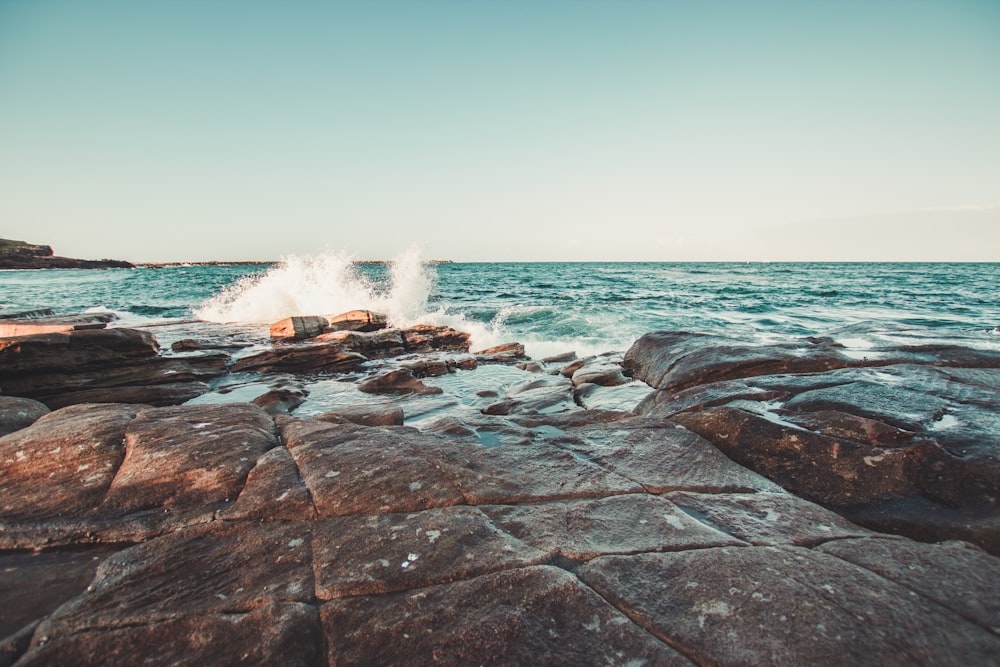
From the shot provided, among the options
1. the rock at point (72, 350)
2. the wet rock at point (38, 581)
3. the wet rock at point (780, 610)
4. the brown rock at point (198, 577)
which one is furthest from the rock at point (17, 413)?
the wet rock at point (780, 610)

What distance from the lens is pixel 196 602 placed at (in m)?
2.17

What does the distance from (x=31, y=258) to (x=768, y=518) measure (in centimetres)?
12328

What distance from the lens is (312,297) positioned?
2078cm

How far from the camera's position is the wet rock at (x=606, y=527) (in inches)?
102

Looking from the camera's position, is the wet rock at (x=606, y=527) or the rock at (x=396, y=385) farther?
the rock at (x=396, y=385)

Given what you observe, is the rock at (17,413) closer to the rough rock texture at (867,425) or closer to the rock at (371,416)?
the rock at (371,416)

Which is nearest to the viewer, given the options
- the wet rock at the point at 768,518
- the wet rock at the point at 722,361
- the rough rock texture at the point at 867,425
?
the wet rock at the point at 768,518

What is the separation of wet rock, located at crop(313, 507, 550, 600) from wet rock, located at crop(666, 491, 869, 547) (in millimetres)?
1343

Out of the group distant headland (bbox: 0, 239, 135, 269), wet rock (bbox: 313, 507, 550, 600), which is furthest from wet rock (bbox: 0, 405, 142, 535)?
distant headland (bbox: 0, 239, 135, 269)

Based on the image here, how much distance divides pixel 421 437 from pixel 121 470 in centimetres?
243

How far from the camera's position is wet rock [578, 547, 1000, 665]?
180cm

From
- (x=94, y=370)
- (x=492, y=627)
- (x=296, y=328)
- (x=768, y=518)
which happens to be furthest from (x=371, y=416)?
(x=296, y=328)

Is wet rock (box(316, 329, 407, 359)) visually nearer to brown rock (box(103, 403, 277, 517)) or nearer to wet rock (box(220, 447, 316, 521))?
brown rock (box(103, 403, 277, 517))

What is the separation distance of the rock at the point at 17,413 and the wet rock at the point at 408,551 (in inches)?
172
